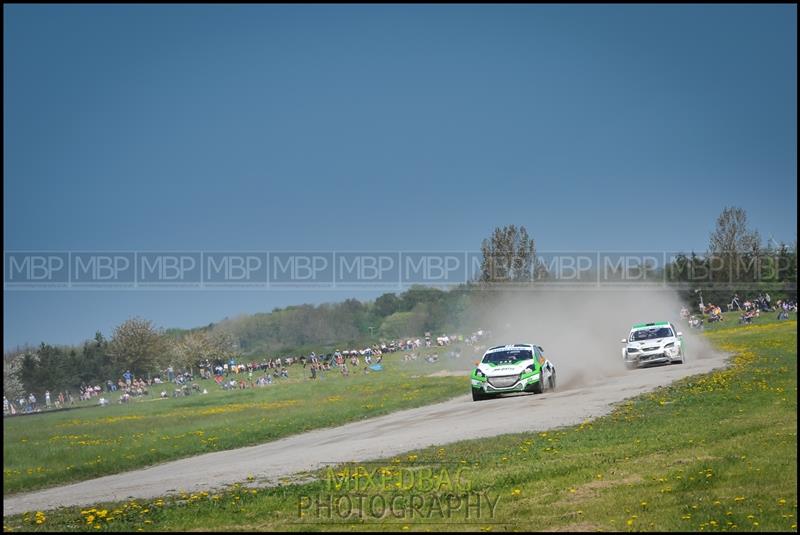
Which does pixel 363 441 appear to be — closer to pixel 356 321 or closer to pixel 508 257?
pixel 508 257

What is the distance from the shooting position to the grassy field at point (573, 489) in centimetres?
1017

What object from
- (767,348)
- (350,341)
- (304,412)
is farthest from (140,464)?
(350,341)

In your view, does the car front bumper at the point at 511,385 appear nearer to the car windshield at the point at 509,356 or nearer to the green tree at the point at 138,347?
the car windshield at the point at 509,356

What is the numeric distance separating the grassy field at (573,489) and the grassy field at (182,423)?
31.2 ft

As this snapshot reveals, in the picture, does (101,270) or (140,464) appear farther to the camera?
(101,270)

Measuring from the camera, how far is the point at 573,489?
11.9m

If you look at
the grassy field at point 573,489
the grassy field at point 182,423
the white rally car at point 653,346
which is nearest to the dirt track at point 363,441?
the grassy field at point 573,489

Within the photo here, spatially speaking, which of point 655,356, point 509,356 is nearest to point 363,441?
point 509,356

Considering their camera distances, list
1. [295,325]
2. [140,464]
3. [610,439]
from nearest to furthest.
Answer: [610,439] → [140,464] → [295,325]

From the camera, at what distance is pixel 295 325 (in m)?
67.1

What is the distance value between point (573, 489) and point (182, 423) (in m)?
24.0

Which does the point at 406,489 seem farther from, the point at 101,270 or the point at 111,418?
the point at 101,270

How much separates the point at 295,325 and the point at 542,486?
5577 centimetres

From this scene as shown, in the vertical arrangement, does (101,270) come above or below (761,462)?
above
